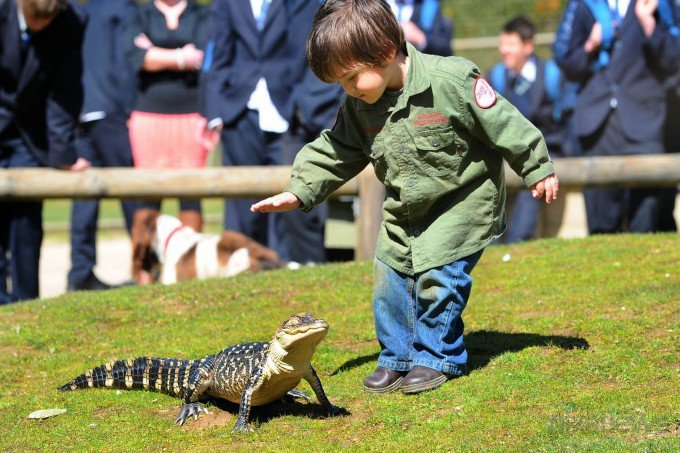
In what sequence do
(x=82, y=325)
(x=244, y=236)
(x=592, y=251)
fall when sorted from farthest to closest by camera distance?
(x=244, y=236) < (x=592, y=251) < (x=82, y=325)

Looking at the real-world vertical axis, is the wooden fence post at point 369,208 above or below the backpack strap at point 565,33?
below

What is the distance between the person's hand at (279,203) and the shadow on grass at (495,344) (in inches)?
37.8

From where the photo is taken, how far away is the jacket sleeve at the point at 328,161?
5.33m

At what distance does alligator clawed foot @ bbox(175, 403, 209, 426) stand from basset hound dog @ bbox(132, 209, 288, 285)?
372 cm

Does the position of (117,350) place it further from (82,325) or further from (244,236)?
(244,236)

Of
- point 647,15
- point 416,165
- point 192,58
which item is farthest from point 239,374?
point 647,15

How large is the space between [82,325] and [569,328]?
295 cm

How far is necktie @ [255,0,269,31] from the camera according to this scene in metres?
9.70

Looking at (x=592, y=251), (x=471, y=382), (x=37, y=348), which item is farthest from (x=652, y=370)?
(x=37, y=348)

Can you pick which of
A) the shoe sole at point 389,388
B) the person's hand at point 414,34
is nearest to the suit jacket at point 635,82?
the person's hand at point 414,34

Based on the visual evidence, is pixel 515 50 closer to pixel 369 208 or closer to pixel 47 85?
pixel 369 208

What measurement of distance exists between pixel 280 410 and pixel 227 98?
498 centimetres

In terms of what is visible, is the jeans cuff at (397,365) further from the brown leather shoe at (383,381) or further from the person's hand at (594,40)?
→ the person's hand at (594,40)

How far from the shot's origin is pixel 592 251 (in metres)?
7.93
